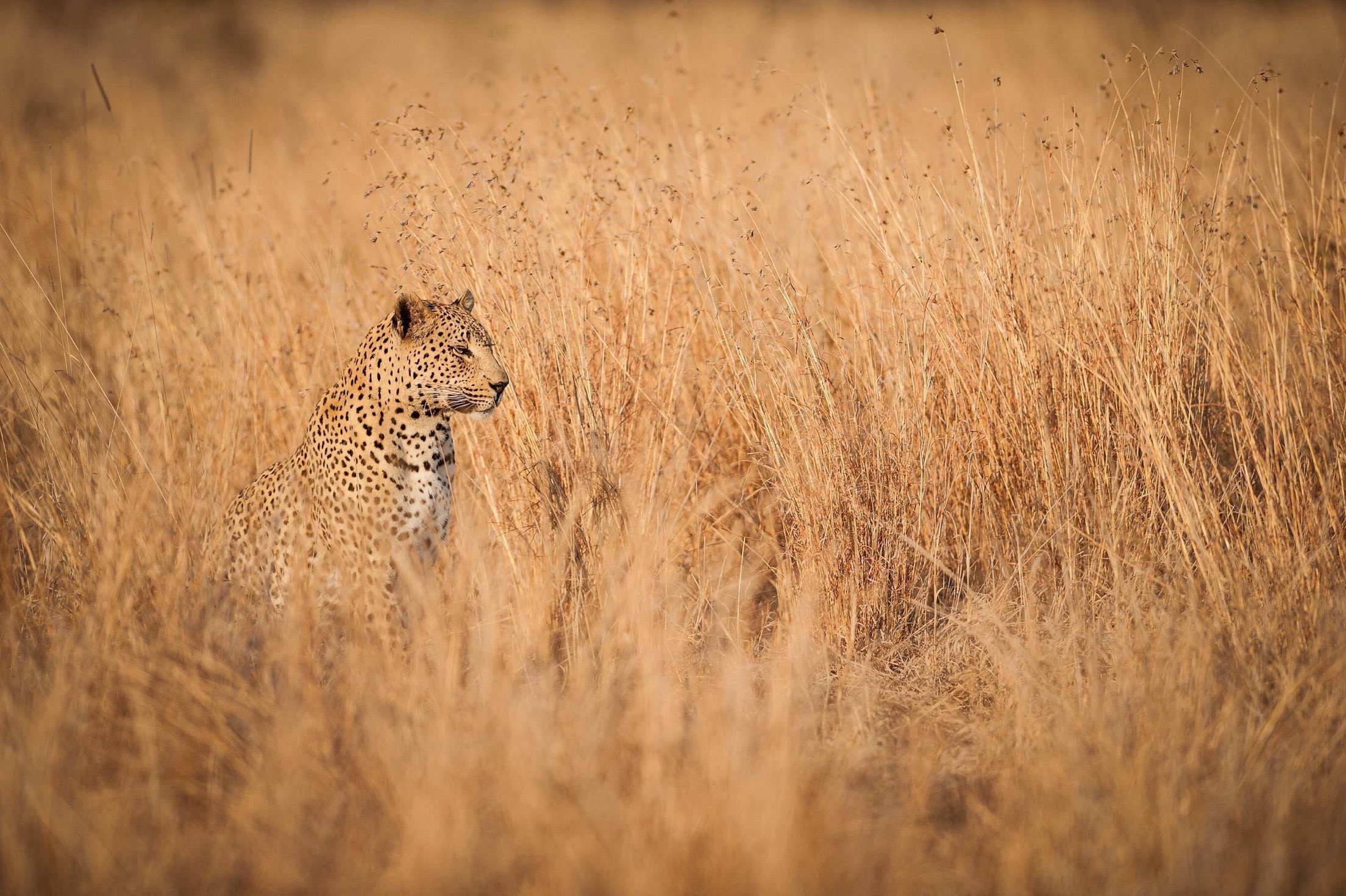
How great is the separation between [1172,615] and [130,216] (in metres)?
7.14

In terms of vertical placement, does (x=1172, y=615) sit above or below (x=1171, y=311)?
below

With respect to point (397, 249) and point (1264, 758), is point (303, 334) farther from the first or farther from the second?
point (1264, 758)

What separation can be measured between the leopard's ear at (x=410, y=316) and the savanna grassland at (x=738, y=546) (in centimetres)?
41

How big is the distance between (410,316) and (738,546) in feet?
5.42

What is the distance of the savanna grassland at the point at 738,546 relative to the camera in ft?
8.09

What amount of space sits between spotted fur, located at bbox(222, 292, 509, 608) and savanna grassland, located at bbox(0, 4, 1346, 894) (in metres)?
0.22

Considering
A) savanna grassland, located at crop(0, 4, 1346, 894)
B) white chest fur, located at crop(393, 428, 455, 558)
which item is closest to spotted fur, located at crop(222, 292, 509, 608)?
white chest fur, located at crop(393, 428, 455, 558)

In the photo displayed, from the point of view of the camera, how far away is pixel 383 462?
393 centimetres

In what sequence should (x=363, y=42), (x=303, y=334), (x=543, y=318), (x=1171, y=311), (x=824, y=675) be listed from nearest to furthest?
(x=824, y=675), (x=1171, y=311), (x=543, y=318), (x=303, y=334), (x=363, y=42)

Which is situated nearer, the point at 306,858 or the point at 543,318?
the point at 306,858

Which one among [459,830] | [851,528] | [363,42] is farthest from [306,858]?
[363,42]

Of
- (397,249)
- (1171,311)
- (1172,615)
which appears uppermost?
(397,249)

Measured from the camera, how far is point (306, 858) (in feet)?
7.98

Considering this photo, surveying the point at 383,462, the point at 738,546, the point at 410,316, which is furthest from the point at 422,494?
the point at 738,546
